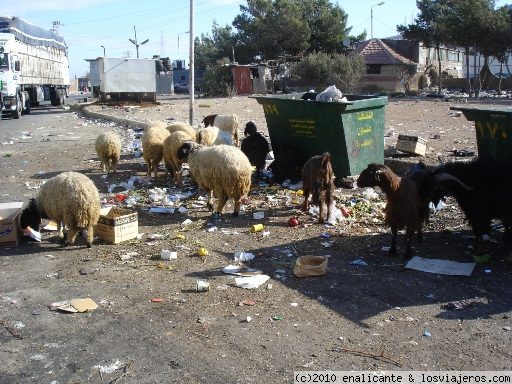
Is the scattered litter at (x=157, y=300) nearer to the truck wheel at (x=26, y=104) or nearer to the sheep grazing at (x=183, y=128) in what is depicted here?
the sheep grazing at (x=183, y=128)

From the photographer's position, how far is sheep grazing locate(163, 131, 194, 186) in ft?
33.8

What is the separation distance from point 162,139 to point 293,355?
7.70 metres

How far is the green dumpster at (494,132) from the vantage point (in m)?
7.22

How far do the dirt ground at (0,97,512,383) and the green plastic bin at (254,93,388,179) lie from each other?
133 cm

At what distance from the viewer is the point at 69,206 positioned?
6734 millimetres

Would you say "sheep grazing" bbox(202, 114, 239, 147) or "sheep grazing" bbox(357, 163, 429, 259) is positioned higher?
"sheep grazing" bbox(202, 114, 239, 147)

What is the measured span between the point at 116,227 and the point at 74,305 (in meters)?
1.99

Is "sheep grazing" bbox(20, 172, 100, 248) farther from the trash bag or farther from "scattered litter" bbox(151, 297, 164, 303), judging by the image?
the trash bag

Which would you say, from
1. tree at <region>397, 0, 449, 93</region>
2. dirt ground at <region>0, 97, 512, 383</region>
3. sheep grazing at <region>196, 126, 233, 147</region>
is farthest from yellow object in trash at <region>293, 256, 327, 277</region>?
tree at <region>397, 0, 449, 93</region>

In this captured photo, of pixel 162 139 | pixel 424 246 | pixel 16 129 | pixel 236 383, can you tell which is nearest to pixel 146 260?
pixel 236 383

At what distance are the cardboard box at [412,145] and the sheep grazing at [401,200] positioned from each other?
488 centimetres

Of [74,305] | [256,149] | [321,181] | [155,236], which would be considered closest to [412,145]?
[256,149]

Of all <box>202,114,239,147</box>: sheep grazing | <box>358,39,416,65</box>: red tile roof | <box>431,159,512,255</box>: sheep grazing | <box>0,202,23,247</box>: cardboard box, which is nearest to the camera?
<box>431,159,512,255</box>: sheep grazing

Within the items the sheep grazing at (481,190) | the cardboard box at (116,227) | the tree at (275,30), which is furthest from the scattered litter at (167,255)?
the tree at (275,30)
